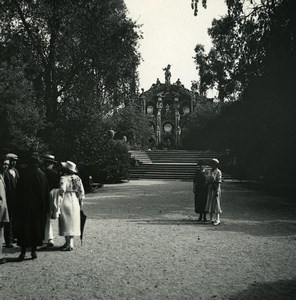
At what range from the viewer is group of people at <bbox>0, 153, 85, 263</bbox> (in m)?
6.95

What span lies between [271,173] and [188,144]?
101 feet

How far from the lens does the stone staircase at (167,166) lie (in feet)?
102

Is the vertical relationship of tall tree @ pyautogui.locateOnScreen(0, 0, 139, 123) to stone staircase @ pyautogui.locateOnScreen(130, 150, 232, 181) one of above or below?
above

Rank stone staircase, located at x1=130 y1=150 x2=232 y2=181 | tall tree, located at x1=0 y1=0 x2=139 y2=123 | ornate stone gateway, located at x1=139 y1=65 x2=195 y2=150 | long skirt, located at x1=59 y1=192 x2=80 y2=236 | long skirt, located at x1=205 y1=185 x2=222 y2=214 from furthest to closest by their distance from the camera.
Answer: ornate stone gateway, located at x1=139 y1=65 x2=195 y2=150
stone staircase, located at x1=130 y1=150 x2=232 y2=181
tall tree, located at x1=0 y1=0 x2=139 y2=123
long skirt, located at x1=205 y1=185 x2=222 y2=214
long skirt, located at x1=59 y1=192 x2=80 y2=236

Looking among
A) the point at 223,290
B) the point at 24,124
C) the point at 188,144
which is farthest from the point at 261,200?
the point at 188,144

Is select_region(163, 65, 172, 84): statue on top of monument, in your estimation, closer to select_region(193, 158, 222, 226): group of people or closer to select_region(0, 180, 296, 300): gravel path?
select_region(193, 158, 222, 226): group of people

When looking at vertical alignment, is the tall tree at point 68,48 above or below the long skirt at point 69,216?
above

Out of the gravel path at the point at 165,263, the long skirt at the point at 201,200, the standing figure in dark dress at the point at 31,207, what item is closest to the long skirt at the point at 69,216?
the gravel path at the point at 165,263

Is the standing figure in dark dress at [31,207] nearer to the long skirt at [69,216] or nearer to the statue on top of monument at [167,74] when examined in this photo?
the long skirt at [69,216]

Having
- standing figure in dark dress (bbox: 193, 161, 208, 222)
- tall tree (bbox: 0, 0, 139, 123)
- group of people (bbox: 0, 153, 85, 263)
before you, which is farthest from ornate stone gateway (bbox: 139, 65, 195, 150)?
group of people (bbox: 0, 153, 85, 263)

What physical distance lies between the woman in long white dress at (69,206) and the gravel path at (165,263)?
351mm

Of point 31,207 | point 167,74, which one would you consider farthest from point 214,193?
point 167,74

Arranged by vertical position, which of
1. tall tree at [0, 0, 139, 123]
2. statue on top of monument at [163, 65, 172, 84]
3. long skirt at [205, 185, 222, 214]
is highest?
statue on top of monument at [163, 65, 172, 84]

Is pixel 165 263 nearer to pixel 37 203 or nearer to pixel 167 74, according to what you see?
pixel 37 203
